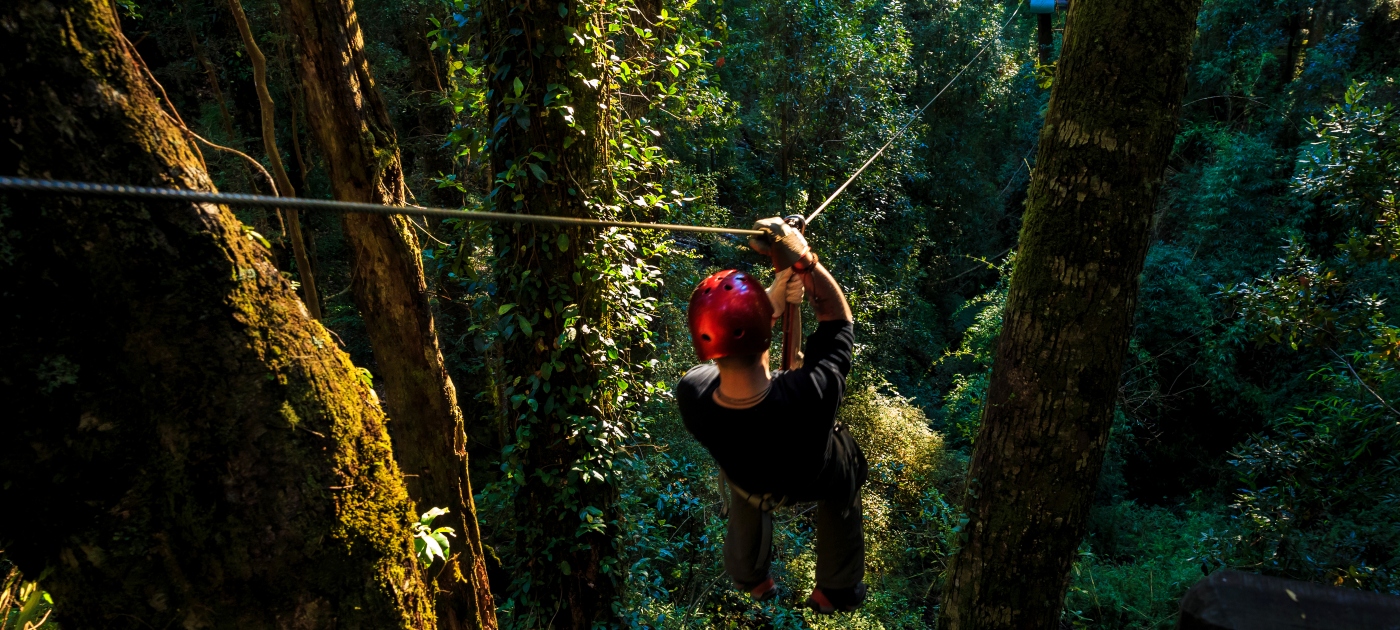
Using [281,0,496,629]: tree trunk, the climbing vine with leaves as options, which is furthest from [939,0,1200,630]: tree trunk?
[281,0,496,629]: tree trunk

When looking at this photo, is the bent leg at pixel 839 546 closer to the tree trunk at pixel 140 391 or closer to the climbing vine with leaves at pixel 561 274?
the climbing vine with leaves at pixel 561 274

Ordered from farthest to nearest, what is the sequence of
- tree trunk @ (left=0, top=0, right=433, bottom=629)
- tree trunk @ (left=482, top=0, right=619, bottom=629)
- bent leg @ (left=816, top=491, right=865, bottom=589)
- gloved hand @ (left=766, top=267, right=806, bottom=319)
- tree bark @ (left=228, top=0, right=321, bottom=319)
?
Answer: tree bark @ (left=228, top=0, right=321, bottom=319) < tree trunk @ (left=482, top=0, right=619, bottom=629) < bent leg @ (left=816, top=491, right=865, bottom=589) < gloved hand @ (left=766, top=267, right=806, bottom=319) < tree trunk @ (left=0, top=0, right=433, bottom=629)

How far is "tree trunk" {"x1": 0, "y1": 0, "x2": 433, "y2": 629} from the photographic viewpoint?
3.35 feet

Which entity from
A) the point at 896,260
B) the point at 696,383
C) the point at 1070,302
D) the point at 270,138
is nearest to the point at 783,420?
the point at 696,383

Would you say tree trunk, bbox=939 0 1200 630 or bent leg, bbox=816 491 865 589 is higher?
tree trunk, bbox=939 0 1200 630

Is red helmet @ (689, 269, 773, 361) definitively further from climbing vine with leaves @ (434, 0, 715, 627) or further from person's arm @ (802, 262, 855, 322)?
climbing vine with leaves @ (434, 0, 715, 627)

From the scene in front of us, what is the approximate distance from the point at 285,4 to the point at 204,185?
10.0 feet

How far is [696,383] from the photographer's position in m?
2.16

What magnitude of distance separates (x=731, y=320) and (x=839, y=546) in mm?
1092

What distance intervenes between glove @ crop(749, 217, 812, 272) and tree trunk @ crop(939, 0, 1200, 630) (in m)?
0.96

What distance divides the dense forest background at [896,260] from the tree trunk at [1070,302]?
320 mm

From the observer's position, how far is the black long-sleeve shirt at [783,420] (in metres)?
2.02

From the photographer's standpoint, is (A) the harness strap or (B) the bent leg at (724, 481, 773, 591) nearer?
(A) the harness strap

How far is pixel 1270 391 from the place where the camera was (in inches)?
437
